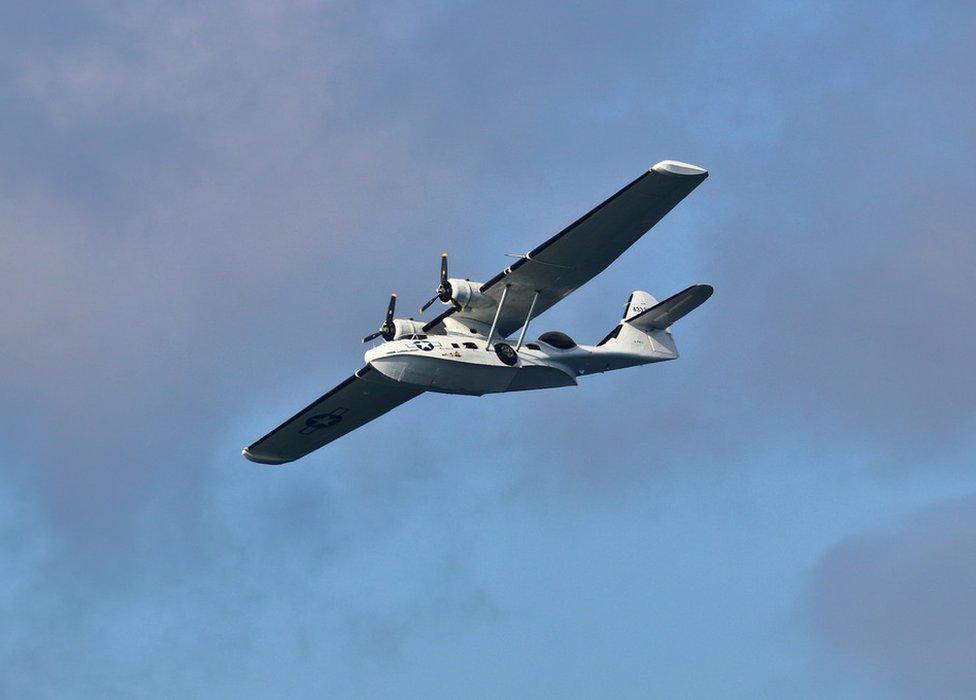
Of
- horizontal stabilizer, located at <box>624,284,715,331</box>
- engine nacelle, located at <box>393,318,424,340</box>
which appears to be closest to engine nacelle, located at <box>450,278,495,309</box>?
engine nacelle, located at <box>393,318,424,340</box>

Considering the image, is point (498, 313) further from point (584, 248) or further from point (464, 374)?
point (584, 248)

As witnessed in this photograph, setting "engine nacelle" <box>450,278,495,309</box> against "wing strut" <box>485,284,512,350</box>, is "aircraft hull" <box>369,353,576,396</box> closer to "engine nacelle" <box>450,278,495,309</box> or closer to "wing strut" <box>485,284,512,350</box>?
"wing strut" <box>485,284,512,350</box>

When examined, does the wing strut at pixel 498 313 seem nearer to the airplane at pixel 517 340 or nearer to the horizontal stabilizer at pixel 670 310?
the airplane at pixel 517 340

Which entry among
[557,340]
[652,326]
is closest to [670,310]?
[652,326]

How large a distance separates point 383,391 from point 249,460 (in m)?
6.59

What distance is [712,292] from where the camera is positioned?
58281mm

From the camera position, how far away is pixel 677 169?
2055 inches

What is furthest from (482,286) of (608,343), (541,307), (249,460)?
(249,460)

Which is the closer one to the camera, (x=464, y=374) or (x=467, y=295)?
(x=464, y=374)

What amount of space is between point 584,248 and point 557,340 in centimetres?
428

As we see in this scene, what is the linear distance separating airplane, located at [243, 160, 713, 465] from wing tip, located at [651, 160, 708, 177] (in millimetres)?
31

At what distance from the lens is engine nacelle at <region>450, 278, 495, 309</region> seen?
56000 millimetres

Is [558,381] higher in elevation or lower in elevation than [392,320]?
lower

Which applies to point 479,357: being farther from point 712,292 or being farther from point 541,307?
point 712,292
